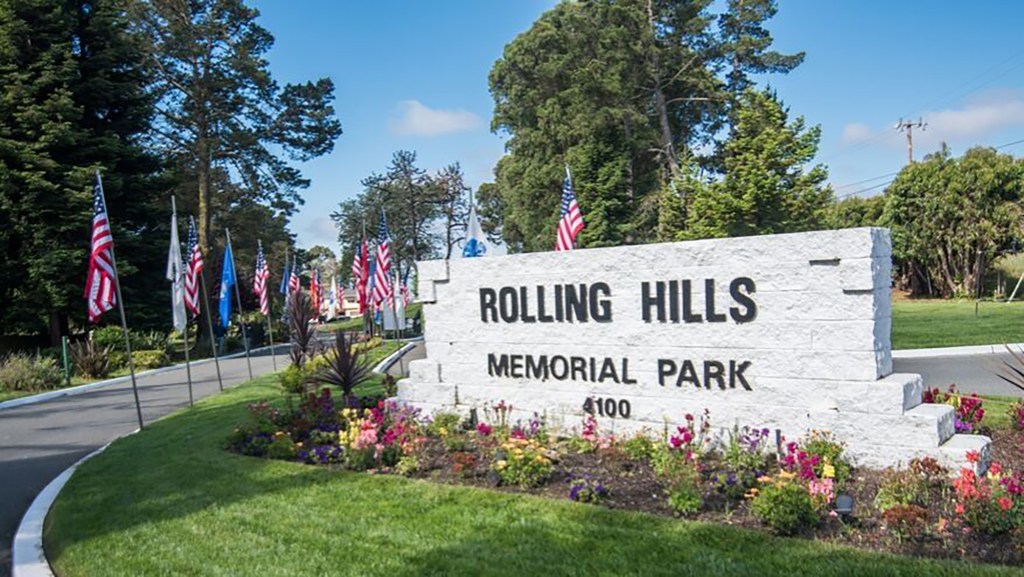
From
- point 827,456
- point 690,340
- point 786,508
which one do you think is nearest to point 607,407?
point 690,340

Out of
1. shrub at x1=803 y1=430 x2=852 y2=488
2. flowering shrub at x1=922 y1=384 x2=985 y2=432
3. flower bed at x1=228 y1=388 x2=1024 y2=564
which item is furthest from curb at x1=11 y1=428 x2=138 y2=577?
flowering shrub at x1=922 y1=384 x2=985 y2=432

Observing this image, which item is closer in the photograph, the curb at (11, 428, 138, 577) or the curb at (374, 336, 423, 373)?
the curb at (11, 428, 138, 577)

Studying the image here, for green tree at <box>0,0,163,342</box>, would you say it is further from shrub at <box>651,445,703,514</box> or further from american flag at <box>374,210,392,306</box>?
shrub at <box>651,445,703,514</box>

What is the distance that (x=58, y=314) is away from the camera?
25.2 m

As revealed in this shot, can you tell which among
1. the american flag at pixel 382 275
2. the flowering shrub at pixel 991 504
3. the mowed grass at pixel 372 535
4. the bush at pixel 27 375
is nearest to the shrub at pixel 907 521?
the flowering shrub at pixel 991 504

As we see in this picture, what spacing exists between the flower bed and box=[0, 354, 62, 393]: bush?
12.6m

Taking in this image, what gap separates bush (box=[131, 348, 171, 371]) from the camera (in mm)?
23500

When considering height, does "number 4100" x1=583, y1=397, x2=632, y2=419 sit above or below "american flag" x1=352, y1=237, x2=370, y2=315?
below

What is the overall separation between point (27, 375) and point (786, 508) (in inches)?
779

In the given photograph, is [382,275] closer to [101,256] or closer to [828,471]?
[101,256]

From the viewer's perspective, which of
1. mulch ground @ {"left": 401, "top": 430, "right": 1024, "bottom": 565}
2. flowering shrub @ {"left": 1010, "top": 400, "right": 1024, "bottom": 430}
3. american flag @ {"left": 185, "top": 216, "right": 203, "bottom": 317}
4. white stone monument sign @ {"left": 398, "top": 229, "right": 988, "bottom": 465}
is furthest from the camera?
american flag @ {"left": 185, "top": 216, "right": 203, "bottom": 317}

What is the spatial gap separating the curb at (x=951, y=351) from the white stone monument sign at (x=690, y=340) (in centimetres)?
Result: 1193

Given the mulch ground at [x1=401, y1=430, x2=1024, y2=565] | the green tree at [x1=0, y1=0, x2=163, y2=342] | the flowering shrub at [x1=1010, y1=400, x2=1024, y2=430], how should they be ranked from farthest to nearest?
the green tree at [x1=0, y1=0, x2=163, y2=342] → the flowering shrub at [x1=1010, y1=400, x2=1024, y2=430] → the mulch ground at [x1=401, y1=430, x2=1024, y2=565]

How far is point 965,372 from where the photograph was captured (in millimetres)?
13594
